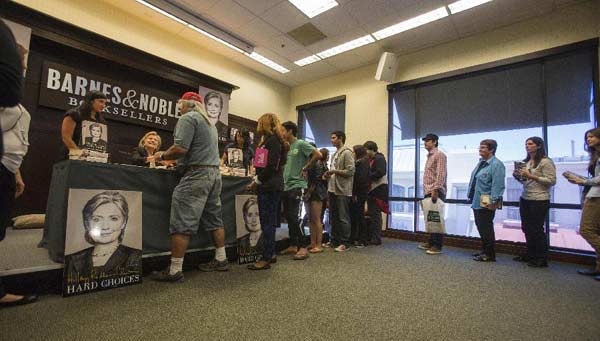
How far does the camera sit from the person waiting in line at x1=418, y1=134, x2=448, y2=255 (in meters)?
3.37

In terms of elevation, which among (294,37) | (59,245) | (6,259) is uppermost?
(294,37)

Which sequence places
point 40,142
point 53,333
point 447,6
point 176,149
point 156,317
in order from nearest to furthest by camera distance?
point 53,333
point 156,317
point 176,149
point 40,142
point 447,6

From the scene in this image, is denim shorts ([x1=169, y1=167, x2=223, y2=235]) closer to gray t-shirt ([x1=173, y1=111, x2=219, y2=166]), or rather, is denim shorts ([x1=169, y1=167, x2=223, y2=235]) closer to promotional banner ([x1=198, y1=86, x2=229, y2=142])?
gray t-shirt ([x1=173, y1=111, x2=219, y2=166])

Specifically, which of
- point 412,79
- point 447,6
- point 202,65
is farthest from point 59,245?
point 412,79

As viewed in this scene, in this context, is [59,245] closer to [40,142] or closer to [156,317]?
[156,317]

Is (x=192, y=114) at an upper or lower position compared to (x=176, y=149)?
upper

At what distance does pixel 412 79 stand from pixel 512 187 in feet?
7.66

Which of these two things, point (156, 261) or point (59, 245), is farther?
point (156, 261)

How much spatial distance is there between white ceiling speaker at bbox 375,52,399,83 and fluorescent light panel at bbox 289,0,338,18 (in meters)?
1.44

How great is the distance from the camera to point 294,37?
15.5 feet

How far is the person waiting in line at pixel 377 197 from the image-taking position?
155 inches

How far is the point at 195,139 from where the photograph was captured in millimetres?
2039

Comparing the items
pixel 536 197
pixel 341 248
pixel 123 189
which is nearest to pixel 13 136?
pixel 123 189

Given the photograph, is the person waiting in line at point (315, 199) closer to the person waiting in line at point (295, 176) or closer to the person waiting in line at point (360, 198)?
the person waiting in line at point (295, 176)
